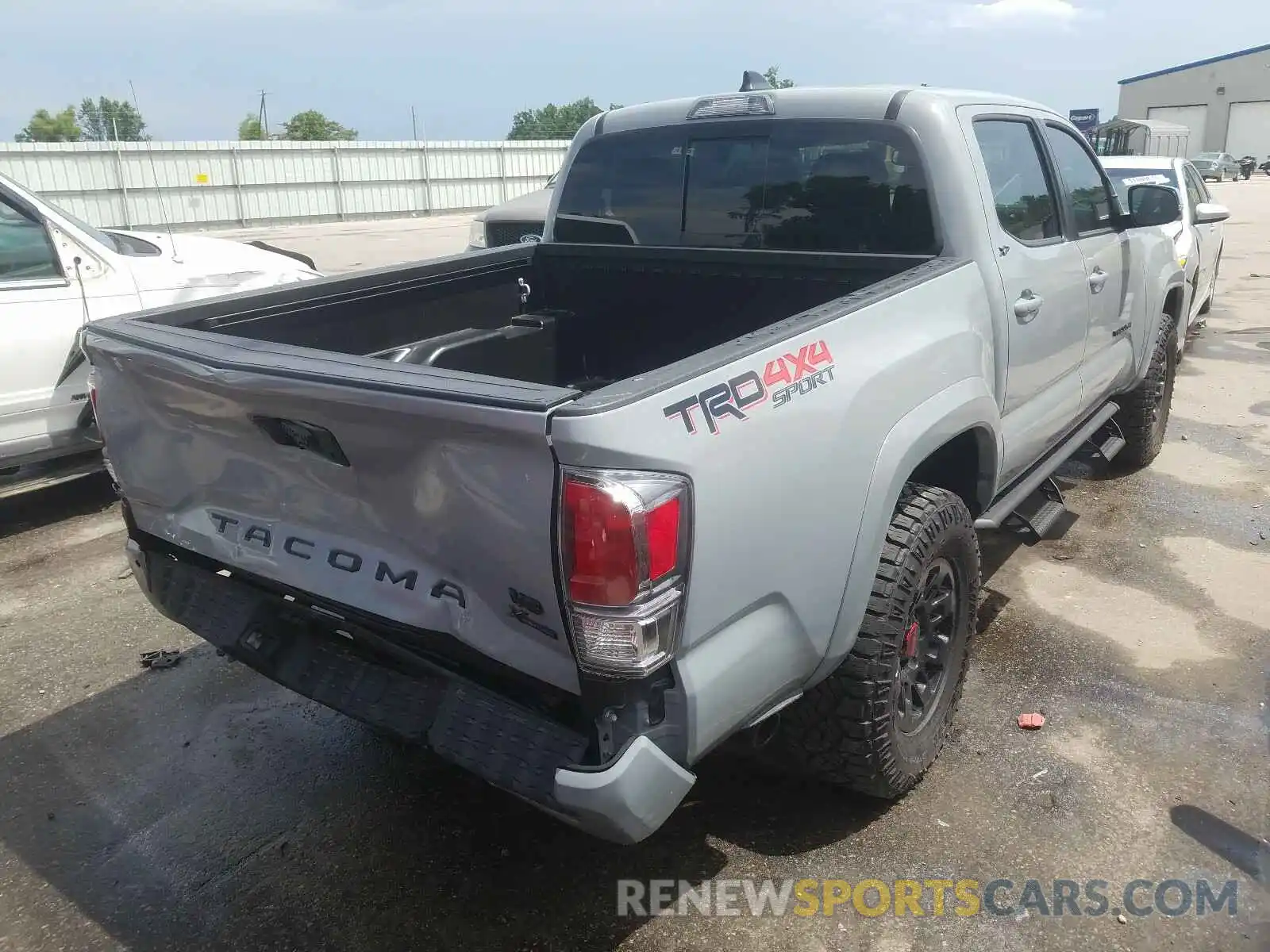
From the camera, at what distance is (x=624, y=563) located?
1900 mm

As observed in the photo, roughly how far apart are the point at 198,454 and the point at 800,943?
1.99m

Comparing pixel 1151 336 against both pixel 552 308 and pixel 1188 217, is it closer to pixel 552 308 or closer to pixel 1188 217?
pixel 1188 217

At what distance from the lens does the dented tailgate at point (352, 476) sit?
6.55ft

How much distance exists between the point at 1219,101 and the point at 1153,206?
6404 cm

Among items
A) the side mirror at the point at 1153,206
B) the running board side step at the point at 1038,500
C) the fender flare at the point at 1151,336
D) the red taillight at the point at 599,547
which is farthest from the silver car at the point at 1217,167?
the red taillight at the point at 599,547

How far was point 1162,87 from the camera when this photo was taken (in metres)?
60.5

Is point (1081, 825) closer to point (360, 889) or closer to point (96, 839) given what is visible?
point (360, 889)

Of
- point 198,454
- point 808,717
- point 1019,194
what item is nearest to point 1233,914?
point 808,717

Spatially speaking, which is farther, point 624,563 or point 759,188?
point 759,188

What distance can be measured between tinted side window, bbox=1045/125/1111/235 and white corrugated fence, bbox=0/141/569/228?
21.7m

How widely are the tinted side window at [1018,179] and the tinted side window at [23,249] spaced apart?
4700 millimetres

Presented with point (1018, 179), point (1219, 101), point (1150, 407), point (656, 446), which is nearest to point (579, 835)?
point (656, 446)

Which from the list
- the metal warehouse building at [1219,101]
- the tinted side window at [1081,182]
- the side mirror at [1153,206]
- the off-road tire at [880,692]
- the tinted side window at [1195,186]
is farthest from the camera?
the metal warehouse building at [1219,101]

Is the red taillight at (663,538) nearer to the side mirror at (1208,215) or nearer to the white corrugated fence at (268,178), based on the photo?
the side mirror at (1208,215)
